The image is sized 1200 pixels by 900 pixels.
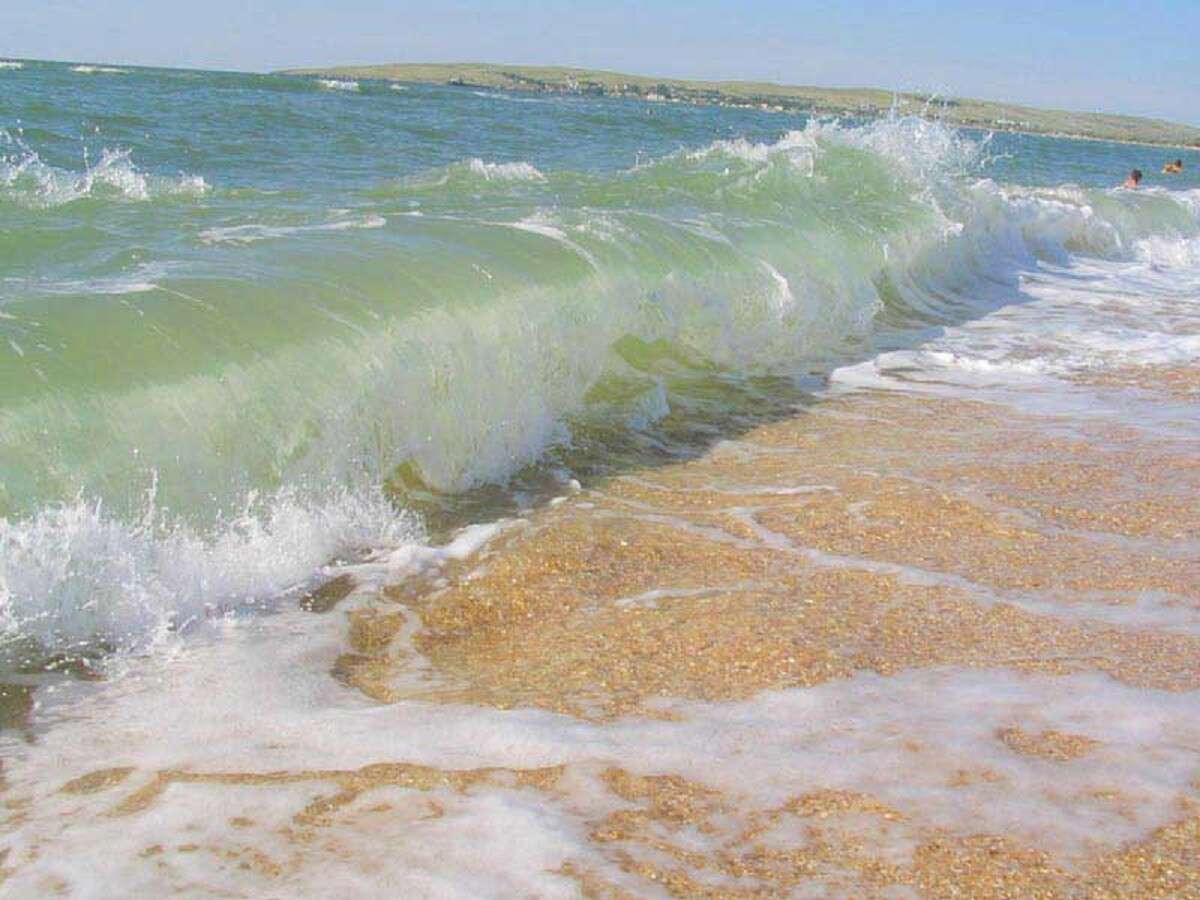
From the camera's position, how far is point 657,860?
2451 millimetres

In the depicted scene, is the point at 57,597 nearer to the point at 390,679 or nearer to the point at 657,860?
the point at 390,679

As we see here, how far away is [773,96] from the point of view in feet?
276

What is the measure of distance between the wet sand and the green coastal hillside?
2203 inches

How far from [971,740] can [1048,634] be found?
79 centimetres

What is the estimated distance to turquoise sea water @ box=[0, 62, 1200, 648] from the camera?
12.9 feet

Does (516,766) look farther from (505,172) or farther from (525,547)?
(505,172)

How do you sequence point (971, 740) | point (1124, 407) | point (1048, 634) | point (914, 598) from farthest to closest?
1. point (1124, 407)
2. point (914, 598)
3. point (1048, 634)
4. point (971, 740)

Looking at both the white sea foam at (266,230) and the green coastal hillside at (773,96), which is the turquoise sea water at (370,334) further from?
the green coastal hillside at (773,96)

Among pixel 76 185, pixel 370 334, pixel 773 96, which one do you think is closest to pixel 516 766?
pixel 370 334

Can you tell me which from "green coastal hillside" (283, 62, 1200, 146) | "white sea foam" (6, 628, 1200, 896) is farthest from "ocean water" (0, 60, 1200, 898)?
"green coastal hillside" (283, 62, 1200, 146)

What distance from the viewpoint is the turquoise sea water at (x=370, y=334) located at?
12.9 ft

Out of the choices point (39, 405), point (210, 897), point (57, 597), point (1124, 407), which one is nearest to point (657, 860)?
point (210, 897)

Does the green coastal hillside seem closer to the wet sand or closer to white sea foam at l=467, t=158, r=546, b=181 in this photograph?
white sea foam at l=467, t=158, r=546, b=181

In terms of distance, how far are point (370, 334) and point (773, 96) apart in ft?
270
